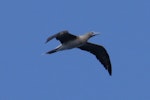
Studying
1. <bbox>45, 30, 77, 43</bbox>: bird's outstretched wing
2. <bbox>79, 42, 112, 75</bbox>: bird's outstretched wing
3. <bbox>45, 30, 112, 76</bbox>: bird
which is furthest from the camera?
<bbox>79, 42, 112, 75</bbox>: bird's outstretched wing

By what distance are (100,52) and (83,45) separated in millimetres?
848

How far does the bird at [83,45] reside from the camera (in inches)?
1108

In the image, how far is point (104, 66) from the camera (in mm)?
31484

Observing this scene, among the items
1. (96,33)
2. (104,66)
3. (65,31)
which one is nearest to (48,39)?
(65,31)

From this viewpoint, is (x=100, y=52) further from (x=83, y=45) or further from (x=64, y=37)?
(x=64, y=37)

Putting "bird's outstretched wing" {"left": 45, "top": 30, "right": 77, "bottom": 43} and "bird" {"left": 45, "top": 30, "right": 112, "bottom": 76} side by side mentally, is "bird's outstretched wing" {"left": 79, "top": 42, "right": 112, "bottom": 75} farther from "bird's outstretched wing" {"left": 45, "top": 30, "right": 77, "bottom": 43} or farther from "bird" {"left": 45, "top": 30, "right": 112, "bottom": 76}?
"bird's outstretched wing" {"left": 45, "top": 30, "right": 77, "bottom": 43}

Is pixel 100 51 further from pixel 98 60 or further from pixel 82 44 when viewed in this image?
pixel 82 44

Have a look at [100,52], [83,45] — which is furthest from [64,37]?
[100,52]

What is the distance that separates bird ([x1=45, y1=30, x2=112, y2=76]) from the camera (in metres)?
28.1

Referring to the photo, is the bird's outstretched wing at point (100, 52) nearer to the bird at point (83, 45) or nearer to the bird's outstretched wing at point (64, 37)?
the bird at point (83, 45)

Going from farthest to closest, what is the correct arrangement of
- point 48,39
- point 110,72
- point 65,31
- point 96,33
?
point 110,72 < point 96,33 < point 65,31 < point 48,39

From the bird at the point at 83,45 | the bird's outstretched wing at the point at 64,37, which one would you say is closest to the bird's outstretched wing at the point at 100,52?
the bird at the point at 83,45

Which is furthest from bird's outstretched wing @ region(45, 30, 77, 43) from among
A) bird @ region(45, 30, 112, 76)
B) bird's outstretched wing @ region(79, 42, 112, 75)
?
bird's outstretched wing @ region(79, 42, 112, 75)

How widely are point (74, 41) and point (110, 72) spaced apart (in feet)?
12.0
